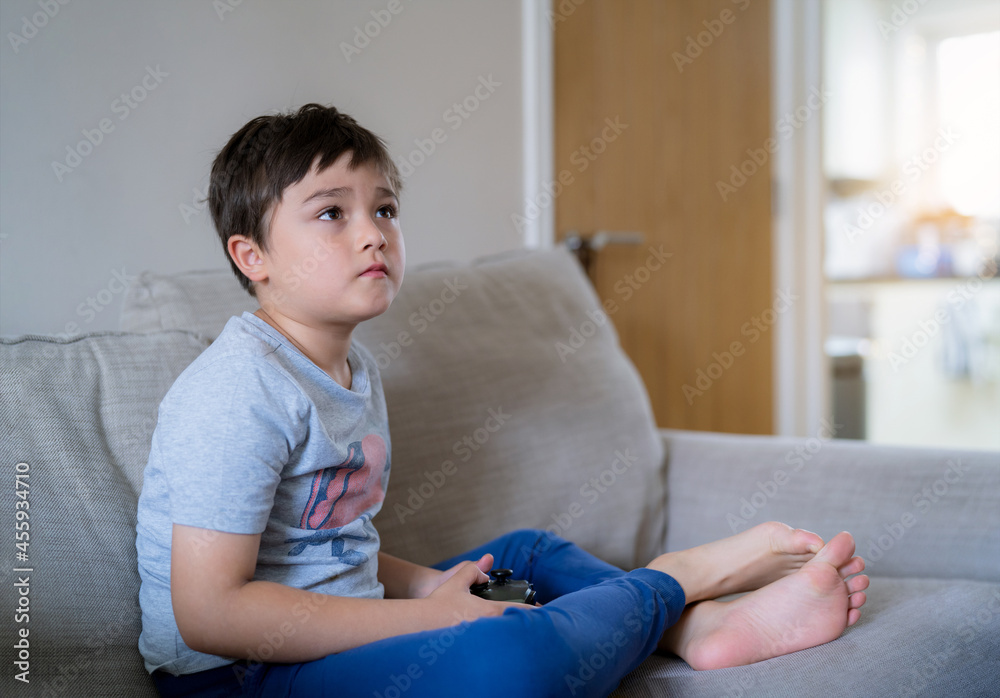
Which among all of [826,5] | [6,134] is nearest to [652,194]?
[826,5]

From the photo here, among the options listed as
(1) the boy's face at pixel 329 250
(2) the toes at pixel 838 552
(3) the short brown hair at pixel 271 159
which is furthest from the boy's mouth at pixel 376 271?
(2) the toes at pixel 838 552

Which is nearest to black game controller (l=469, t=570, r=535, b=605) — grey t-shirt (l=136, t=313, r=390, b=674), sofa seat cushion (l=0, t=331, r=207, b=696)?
grey t-shirt (l=136, t=313, r=390, b=674)

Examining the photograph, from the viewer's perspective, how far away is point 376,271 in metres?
0.87

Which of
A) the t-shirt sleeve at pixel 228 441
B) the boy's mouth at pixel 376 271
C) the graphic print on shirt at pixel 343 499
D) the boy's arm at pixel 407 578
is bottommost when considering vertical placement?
the boy's arm at pixel 407 578

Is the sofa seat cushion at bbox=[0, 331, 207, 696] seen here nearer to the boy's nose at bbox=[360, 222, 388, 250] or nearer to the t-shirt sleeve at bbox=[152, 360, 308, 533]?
the t-shirt sleeve at bbox=[152, 360, 308, 533]

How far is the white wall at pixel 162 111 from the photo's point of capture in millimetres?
1228

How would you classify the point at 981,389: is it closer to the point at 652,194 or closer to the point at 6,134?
the point at 652,194

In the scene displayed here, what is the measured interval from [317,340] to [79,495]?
289 millimetres

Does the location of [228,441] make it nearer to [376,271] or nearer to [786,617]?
[376,271]

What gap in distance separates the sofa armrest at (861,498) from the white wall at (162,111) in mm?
868

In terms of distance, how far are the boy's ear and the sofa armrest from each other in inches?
32.5

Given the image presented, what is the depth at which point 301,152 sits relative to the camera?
2.80 ft

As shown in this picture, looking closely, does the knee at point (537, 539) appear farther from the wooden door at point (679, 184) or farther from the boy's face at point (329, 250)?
the wooden door at point (679, 184)

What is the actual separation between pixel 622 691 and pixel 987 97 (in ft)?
11.3
